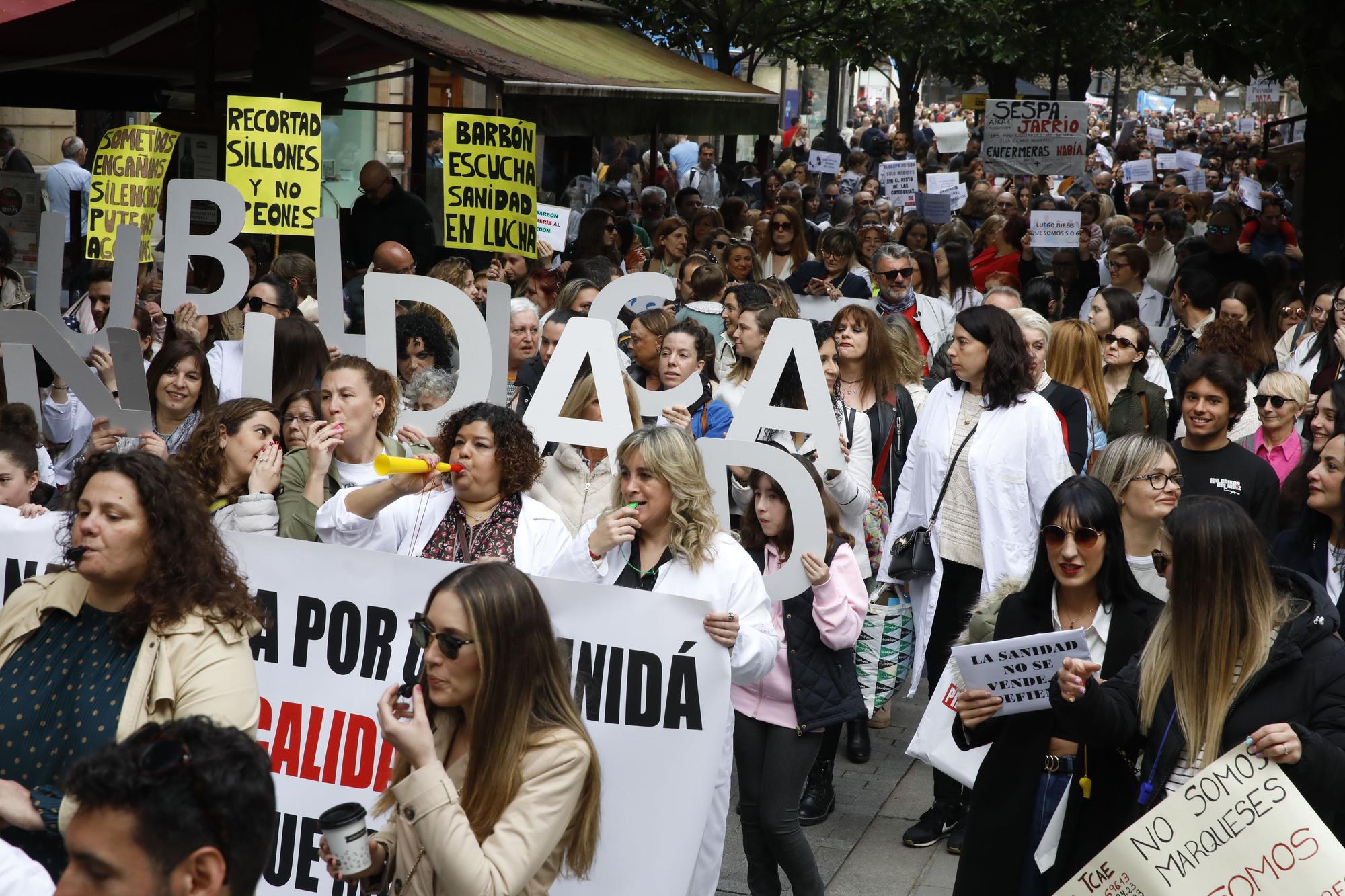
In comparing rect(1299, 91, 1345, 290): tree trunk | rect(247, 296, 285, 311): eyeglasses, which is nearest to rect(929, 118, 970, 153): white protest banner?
rect(1299, 91, 1345, 290): tree trunk

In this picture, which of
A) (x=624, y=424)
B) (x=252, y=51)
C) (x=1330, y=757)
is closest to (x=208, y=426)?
(x=624, y=424)

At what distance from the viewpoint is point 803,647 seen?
4.88m

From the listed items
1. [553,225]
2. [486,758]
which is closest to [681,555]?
[486,758]

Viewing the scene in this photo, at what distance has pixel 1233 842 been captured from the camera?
3410 millimetres

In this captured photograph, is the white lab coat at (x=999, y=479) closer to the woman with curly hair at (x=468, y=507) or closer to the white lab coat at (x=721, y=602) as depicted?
the white lab coat at (x=721, y=602)

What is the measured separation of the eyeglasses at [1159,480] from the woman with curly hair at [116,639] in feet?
10.3

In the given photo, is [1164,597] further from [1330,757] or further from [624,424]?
[624,424]

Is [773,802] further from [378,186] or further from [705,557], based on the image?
[378,186]

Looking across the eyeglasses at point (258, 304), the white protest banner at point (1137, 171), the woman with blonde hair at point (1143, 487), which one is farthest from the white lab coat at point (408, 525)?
the white protest banner at point (1137, 171)

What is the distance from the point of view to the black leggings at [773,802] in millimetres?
4641

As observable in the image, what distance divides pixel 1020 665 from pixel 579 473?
2319 millimetres

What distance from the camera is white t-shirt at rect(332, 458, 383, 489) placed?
5.37 metres

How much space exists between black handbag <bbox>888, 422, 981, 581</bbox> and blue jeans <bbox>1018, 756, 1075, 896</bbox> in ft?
7.48

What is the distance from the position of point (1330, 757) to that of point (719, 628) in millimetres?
1578
